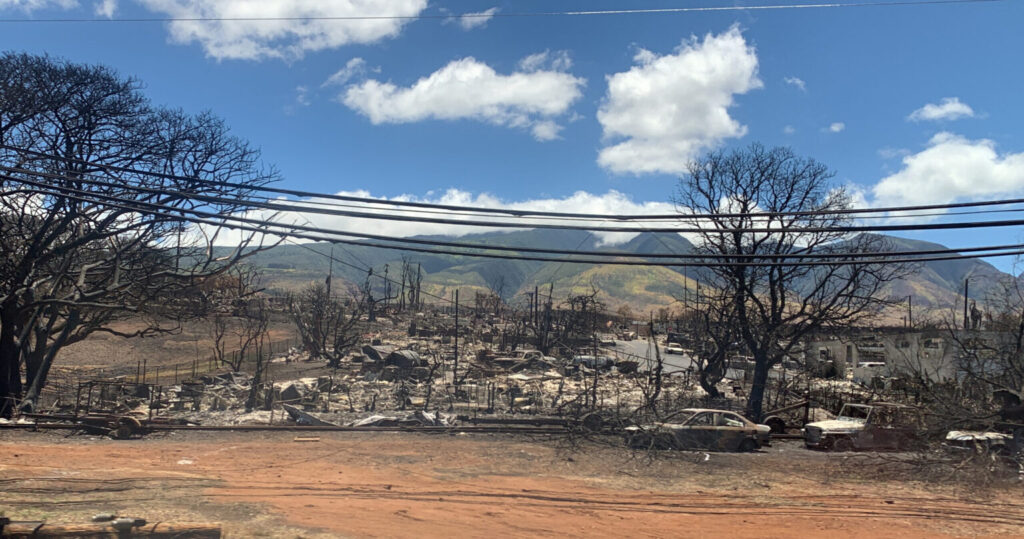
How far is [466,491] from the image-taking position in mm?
12367

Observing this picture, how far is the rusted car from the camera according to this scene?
681 inches

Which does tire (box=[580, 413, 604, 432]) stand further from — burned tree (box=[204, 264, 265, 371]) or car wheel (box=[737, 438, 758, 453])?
burned tree (box=[204, 264, 265, 371])

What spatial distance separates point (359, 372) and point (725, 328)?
2213cm

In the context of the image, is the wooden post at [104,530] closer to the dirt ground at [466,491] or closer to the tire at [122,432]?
the dirt ground at [466,491]

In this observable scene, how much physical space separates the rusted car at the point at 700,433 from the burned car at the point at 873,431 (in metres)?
1.68

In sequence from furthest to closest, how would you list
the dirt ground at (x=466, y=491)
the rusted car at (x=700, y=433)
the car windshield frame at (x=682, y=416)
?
the car windshield frame at (x=682, y=416)
the rusted car at (x=700, y=433)
the dirt ground at (x=466, y=491)

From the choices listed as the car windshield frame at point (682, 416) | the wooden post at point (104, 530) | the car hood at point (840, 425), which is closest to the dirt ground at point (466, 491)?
the wooden post at point (104, 530)

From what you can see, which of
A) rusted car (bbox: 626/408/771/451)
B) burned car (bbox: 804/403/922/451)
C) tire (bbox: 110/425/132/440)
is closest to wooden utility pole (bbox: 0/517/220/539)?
tire (bbox: 110/425/132/440)

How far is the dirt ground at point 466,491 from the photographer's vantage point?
10.2 meters

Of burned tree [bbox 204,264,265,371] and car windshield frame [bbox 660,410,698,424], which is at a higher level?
burned tree [bbox 204,264,265,371]

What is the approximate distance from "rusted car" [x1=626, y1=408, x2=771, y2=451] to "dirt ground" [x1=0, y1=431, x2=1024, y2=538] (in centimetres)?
57

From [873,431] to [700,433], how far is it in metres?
5.06

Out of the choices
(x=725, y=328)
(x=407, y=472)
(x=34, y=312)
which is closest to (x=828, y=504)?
(x=407, y=472)

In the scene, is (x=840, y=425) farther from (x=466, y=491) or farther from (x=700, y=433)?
(x=466, y=491)
